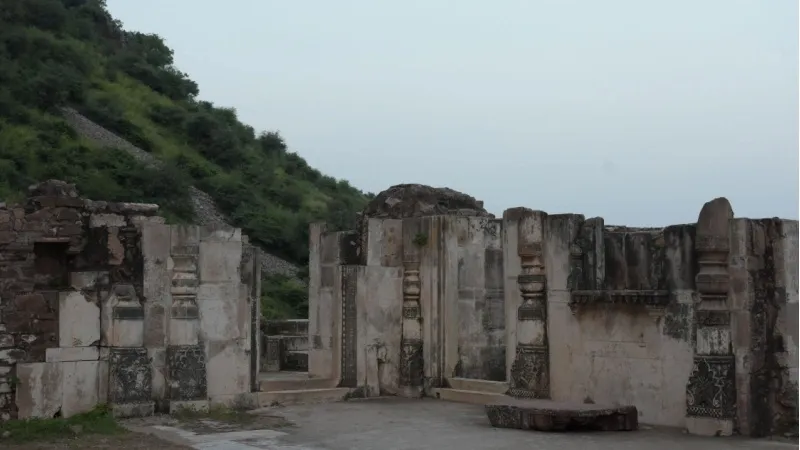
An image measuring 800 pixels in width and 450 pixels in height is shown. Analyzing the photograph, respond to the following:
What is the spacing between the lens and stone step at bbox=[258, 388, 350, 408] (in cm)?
1194

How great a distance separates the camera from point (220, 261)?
11625 millimetres

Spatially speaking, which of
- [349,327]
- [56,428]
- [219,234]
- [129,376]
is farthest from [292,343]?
[56,428]

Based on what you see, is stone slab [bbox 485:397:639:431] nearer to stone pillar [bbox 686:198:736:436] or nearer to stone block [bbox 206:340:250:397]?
stone pillar [bbox 686:198:736:436]

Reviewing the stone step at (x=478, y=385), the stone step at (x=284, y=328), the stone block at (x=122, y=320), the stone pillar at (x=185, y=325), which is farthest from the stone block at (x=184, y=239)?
the stone step at (x=284, y=328)

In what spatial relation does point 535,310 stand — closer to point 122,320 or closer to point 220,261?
point 220,261

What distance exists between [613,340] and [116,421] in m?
5.59

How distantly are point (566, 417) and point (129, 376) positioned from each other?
5.02m

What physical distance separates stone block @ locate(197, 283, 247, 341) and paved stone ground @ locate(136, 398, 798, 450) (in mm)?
1199

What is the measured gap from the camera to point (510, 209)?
11.5 m

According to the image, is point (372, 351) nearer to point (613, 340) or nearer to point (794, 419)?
point (613, 340)

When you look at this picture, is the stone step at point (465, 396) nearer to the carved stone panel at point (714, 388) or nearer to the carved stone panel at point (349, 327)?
the carved stone panel at point (349, 327)

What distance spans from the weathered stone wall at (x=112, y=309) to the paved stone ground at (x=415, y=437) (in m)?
0.99

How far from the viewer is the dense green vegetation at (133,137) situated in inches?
1408

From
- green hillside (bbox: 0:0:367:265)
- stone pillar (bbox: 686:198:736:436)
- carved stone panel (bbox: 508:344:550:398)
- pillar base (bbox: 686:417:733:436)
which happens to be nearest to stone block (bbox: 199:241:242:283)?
carved stone panel (bbox: 508:344:550:398)
